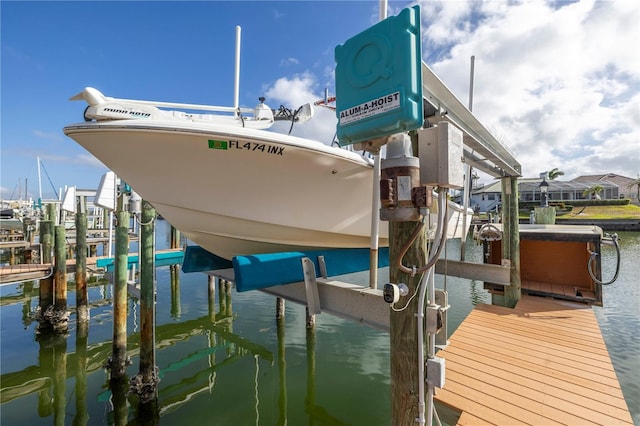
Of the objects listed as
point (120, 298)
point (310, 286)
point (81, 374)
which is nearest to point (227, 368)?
point (120, 298)

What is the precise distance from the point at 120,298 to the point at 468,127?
7.71 meters

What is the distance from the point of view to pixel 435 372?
2168mm

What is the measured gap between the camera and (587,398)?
10.0 feet

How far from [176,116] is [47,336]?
9226mm

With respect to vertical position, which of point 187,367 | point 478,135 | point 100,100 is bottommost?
point 187,367

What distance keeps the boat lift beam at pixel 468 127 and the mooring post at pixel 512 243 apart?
55 cm

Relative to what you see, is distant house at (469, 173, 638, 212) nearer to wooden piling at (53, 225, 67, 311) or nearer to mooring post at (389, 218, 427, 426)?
wooden piling at (53, 225, 67, 311)

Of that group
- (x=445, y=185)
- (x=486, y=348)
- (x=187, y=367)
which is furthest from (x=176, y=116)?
(x=187, y=367)

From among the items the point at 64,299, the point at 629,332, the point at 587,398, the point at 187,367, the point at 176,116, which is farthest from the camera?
the point at 64,299

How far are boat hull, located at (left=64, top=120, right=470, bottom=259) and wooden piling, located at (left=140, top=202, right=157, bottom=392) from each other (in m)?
1.83

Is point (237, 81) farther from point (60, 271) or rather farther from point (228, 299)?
point (228, 299)

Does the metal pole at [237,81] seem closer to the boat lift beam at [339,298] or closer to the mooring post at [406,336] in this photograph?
the boat lift beam at [339,298]

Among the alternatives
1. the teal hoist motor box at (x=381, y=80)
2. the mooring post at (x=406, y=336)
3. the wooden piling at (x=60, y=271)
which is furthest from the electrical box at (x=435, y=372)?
the wooden piling at (x=60, y=271)

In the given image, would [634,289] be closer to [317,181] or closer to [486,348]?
[486,348]
